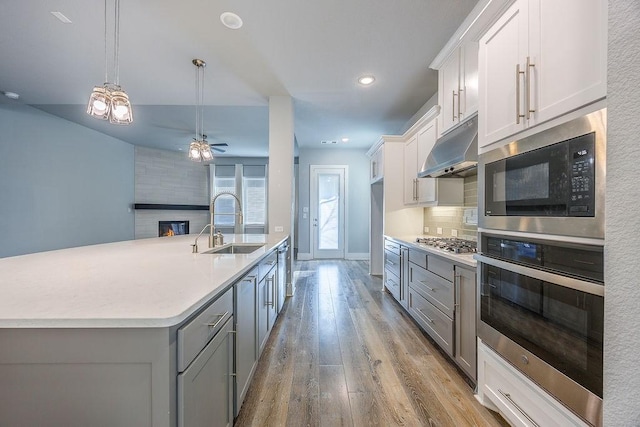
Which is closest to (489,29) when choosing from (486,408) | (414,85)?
(414,85)

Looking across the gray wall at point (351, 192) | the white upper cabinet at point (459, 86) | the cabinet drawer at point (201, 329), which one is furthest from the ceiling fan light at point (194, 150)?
the gray wall at point (351, 192)

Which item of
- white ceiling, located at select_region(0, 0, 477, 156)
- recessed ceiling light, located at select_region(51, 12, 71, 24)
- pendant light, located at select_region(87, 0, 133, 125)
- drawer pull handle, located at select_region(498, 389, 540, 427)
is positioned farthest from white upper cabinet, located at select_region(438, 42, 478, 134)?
recessed ceiling light, located at select_region(51, 12, 71, 24)

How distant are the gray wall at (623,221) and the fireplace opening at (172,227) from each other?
303 inches

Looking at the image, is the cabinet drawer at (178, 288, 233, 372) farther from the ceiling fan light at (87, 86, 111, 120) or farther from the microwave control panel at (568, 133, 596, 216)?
the ceiling fan light at (87, 86, 111, 120)

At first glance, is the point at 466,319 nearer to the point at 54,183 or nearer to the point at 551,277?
the point at 551,277

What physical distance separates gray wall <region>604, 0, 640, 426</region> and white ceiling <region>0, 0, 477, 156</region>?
1899 mm

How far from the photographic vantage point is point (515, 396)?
1272mm

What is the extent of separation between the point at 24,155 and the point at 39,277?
15.0 feet

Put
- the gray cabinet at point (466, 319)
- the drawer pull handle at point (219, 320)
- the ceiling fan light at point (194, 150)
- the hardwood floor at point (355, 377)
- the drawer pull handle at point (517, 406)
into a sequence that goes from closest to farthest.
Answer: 1. the drawer pull handle at point (219, 320)
2. the drawer pull handle at point (517, 406)
3. the hardwood floor at point (355, 377)
4. the gray cabinet at point (466, 319)
5. the ceiling fan light at point (194, 150)

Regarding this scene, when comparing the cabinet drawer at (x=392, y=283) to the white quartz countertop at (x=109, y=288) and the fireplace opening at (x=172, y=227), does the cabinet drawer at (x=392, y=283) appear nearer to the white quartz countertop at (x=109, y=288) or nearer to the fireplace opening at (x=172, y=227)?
the white quartz countertop at (x=109, y=288)

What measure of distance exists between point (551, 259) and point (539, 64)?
87cm

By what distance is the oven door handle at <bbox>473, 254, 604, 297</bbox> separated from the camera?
91 cm

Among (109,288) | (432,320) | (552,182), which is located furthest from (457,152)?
(109,288)

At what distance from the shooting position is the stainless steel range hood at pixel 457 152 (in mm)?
1917
